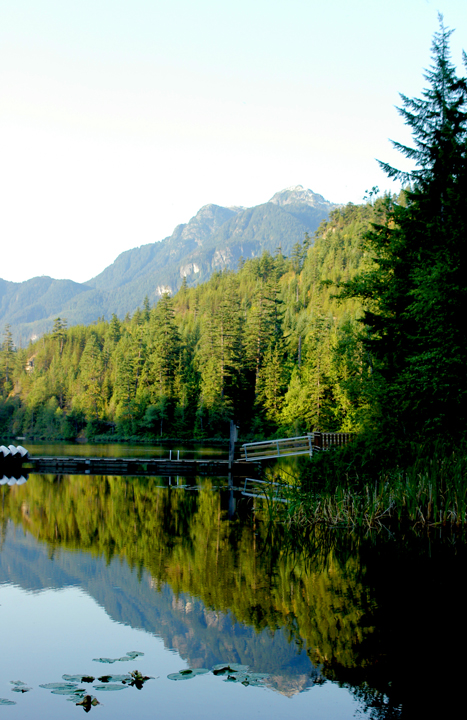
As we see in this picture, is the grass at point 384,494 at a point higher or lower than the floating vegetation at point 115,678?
higher

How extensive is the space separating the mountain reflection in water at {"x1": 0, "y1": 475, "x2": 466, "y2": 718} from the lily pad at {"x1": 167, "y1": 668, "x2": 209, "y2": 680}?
0.21 metres

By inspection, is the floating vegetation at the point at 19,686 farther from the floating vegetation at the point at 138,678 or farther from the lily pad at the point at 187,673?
the lily pad at the point at 187,673

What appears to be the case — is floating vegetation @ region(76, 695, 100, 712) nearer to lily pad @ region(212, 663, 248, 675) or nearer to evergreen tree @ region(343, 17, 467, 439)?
lily pad @ region(212, 663, 248, 675)

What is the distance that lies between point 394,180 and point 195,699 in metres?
20.1

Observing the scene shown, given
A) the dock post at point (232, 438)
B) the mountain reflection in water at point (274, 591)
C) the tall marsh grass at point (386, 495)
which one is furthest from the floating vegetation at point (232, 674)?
the dock post at point (232, 438)

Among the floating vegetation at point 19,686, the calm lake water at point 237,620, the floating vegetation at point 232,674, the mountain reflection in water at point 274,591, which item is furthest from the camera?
the mountain reflection in water at point 274,591

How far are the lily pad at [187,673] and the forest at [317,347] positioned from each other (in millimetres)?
10744

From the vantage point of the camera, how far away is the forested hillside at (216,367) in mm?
56497

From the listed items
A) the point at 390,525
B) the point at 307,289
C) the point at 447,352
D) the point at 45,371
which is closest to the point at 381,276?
the point at 447,352

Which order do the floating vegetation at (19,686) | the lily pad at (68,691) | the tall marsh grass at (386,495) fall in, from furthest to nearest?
1. the tall marsh grass at (386,495)
2. the floating vegetation at (19,686)
3. the lily pad at (68,691)

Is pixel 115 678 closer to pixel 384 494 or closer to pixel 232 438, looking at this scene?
pixel 384 494

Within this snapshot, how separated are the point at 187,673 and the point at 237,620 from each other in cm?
176

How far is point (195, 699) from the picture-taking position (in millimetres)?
5961

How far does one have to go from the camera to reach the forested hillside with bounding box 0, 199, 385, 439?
56497 millimetres
